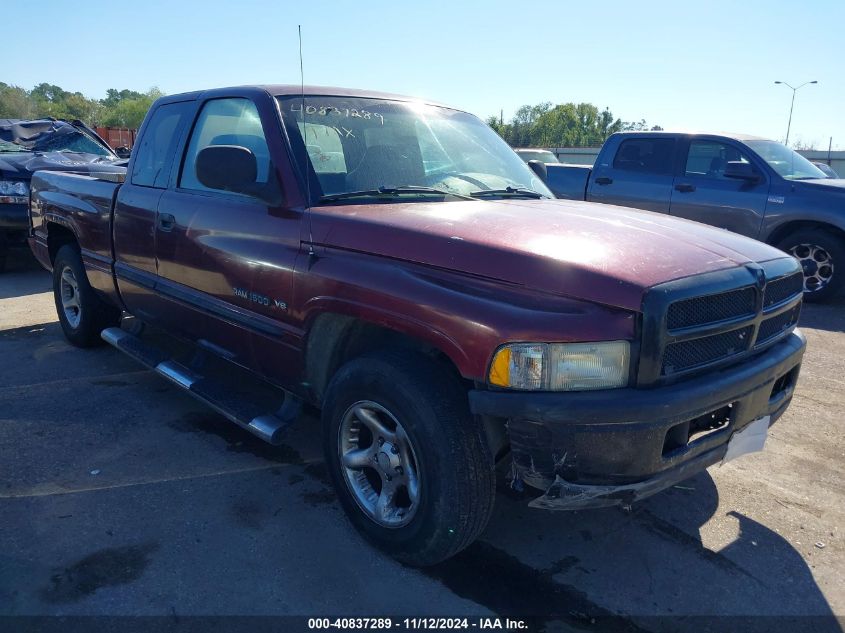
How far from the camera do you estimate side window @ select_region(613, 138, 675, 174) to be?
8547mm

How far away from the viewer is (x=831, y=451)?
3947 millimetres

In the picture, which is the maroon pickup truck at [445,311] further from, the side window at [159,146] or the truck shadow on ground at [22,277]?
the truck shadow on ground at [22,277]

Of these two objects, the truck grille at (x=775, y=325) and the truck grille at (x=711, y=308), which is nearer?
the truck grille at (x=711, y=308)

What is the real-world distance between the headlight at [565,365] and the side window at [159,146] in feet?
9.31

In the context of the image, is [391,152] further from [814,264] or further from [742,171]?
[814,264]

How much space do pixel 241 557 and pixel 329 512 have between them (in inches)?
19.3

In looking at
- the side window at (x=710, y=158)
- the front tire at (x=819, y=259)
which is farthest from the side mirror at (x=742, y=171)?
the front tire at (x=819, y=259)

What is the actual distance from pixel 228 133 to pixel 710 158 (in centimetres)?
644

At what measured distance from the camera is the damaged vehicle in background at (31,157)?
8.55 meters

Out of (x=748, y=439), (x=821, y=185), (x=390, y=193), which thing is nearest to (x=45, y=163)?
(x=390, y=193)

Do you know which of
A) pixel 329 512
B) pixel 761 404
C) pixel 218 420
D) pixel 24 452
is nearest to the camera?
pixel 761 404

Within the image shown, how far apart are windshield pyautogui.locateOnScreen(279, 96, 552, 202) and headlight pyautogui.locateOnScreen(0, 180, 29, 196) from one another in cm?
680

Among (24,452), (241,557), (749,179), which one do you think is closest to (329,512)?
(241,557)

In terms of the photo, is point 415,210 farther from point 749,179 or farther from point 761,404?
point 749,179
